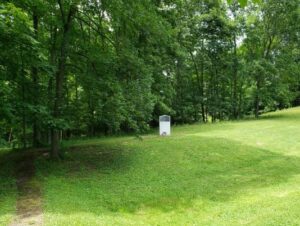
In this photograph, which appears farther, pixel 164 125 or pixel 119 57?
pixel 164 125

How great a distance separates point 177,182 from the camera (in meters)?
9.06

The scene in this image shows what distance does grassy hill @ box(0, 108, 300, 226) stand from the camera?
6598mm

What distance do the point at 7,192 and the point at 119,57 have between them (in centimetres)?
512

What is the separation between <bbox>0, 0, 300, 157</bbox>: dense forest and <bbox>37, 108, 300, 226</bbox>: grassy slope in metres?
1.17

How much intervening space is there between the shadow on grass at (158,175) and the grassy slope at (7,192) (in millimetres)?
753

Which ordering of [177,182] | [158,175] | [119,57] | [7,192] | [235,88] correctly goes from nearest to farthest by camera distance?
[7,192]
[177,182]
[158,175]
[119,57]
[235,88]

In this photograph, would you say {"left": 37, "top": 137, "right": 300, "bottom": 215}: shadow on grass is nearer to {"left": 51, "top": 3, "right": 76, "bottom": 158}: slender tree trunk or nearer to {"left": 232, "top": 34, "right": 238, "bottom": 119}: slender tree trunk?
{"left": 51, "top": 3, "right": 76, "bottom": 158}: slender tree trunk

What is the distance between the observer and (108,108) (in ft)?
34.3

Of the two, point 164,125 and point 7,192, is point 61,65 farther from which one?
point 164,125

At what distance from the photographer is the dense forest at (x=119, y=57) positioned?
9.20m

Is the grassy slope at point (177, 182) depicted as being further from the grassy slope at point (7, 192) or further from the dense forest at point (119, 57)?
the dense forest at point (119, 57)

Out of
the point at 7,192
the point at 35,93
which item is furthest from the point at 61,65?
the point at 7,192

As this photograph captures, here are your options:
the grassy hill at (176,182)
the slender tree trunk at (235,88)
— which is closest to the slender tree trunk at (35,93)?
the grassy hill at (176,182)

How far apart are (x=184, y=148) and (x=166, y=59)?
9896mm
